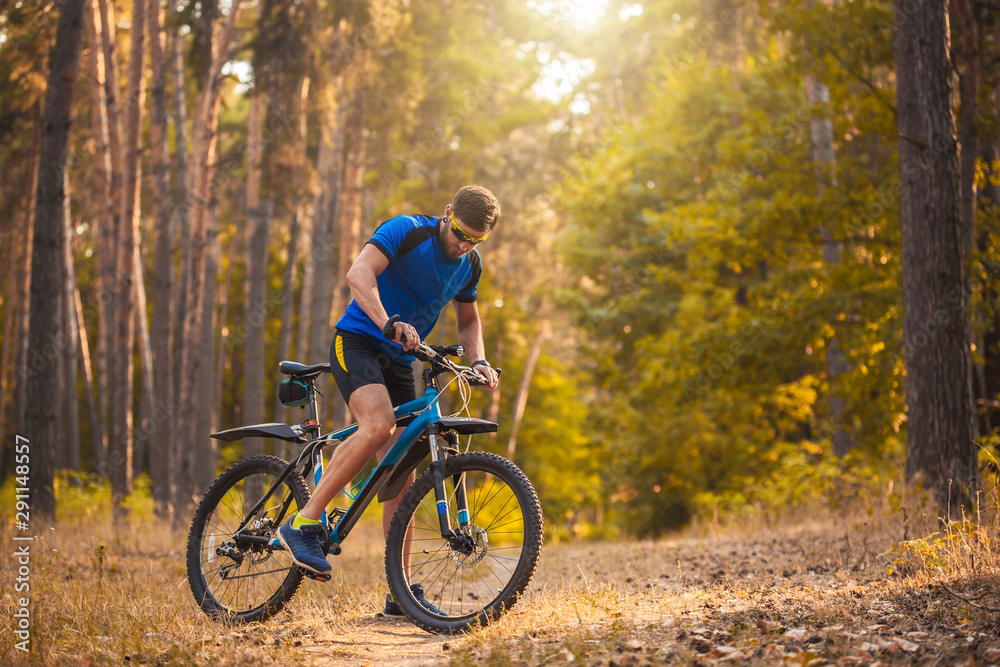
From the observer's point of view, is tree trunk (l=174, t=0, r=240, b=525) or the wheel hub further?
Answer: tree trunk (l=174, t=0, r=240, b=525)

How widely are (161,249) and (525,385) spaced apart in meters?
17.8

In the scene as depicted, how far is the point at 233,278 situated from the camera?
34.9 m

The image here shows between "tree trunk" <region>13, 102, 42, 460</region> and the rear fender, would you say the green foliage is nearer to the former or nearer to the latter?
the rear fender

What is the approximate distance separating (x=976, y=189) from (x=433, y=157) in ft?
41.4

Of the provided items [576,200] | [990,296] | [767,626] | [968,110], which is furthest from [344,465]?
[576,200]

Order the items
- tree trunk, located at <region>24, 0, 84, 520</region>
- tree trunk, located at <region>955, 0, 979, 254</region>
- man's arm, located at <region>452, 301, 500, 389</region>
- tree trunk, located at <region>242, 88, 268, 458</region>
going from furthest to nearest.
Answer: tree trunk, located at <region>242, 88, 268, 458</region> → tree trunk, located at <region>955, 0, 979, 254</region> → tree trunk, located at <region>24, 0, 84, 520</region> → man's arm, located at <region>452, 301, 500, 389</region>

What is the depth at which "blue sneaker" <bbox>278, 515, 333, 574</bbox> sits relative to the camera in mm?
4020

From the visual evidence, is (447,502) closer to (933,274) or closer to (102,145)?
(933,274)

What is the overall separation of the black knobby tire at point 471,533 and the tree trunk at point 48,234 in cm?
635

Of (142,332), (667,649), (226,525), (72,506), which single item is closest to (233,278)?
(142,332)

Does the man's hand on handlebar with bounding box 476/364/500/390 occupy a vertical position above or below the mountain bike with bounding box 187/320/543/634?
above

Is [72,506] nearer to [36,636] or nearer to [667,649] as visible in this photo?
[36,636]

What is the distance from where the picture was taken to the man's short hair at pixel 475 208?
408 centimetres

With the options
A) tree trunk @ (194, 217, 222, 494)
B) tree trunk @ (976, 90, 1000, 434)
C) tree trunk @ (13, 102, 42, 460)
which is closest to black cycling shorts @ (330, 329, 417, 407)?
tree trunk @ (976, 90, 1000, 434)
